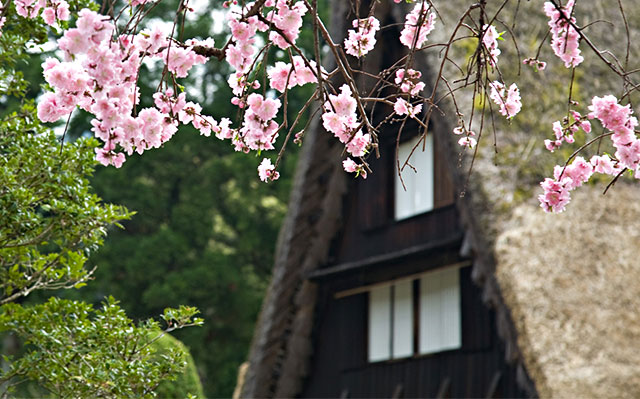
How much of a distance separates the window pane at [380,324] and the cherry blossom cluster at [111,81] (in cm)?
626

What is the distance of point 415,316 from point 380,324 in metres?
0.50

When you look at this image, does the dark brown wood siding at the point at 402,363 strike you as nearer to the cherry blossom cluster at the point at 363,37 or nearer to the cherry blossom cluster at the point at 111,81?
the cherry blossom cluster at the point at 363,37

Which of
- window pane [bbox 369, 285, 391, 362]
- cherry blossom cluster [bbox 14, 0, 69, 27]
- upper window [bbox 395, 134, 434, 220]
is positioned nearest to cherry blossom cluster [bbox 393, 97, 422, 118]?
cherry blossom cluster [bbox 14, 0, 69, 27]

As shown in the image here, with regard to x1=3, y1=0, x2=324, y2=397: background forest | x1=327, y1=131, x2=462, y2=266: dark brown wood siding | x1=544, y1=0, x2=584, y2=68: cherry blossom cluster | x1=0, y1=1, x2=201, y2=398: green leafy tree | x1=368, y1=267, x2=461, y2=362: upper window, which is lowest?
x1=0, y1=1, x2=201, y2=398: green leafy tree

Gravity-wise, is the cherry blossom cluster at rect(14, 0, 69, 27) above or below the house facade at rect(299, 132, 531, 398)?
below

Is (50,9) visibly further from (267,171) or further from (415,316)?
(415,316)

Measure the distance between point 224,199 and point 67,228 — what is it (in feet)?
46.8

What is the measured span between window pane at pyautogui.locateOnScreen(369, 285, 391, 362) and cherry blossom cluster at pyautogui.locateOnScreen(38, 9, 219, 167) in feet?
20.5

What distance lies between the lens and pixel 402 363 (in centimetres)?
909

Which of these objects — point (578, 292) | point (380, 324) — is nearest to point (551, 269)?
point (578, 292)

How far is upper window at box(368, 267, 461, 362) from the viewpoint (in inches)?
345

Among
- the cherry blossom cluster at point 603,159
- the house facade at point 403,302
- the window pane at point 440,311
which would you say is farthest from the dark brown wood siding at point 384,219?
the cherry blossom cluster at point 603,159

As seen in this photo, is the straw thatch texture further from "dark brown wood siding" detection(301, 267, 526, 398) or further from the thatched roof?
"dark brown wood siding" detection(301, 267, 526, 398)

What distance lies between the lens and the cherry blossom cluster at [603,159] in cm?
337
